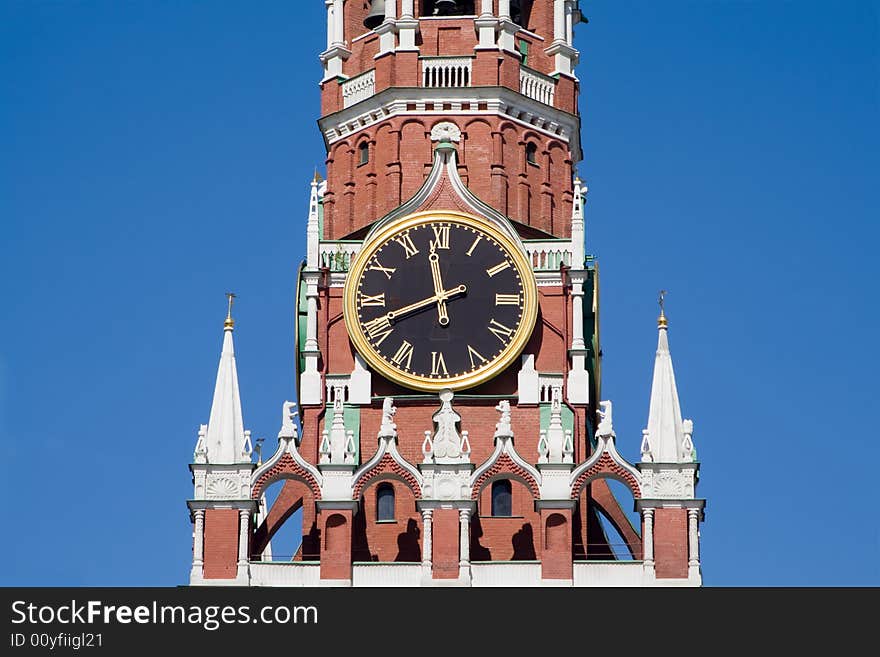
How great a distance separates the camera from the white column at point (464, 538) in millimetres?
65125

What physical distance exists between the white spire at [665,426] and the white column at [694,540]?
1052 mm

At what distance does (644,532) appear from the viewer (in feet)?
215

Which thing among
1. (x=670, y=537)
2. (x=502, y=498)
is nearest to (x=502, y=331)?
(x=502, y=498)

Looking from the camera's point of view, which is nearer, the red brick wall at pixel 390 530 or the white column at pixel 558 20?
the red brick wall at pixel 390 530

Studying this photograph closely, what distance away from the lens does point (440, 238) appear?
68.7 meters

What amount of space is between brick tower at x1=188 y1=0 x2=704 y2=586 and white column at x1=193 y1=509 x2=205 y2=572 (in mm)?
38

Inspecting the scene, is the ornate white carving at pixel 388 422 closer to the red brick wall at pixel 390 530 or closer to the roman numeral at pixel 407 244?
the red brick wall at pixel 390 530

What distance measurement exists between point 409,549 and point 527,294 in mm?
5055

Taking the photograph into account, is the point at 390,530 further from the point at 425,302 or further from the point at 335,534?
the point at 425,302

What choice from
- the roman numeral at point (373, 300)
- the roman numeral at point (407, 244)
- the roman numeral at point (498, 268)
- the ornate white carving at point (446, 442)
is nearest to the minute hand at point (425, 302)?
the roman numeral at point (373, 300)

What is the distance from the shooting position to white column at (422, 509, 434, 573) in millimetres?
65188

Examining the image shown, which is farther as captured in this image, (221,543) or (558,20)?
(558,20)

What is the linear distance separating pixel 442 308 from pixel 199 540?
20.3ft
